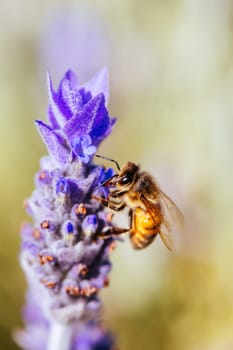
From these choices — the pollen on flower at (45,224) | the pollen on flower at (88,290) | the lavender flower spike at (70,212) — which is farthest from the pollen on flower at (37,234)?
the pollen on flower at (88,290)

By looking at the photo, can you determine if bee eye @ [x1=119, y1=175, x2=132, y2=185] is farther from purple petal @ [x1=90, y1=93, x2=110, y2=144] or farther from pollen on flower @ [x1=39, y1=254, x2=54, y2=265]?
pollen on flower @ [x1=39, y1=254, x2=54, y2=265]

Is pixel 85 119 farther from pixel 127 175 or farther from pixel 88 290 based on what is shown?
pixel 88 290

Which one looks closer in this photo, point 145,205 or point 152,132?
point 145,205

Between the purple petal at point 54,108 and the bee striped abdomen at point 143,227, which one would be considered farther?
the bee striped abdomen at point 143,227

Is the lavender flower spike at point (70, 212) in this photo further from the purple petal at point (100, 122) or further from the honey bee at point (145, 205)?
the honey bee at point (145, 205)

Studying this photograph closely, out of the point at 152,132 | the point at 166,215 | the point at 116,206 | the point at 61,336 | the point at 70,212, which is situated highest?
the point at 152,132

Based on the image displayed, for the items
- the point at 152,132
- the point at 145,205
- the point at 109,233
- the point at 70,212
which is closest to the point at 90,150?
the point at 70,212
